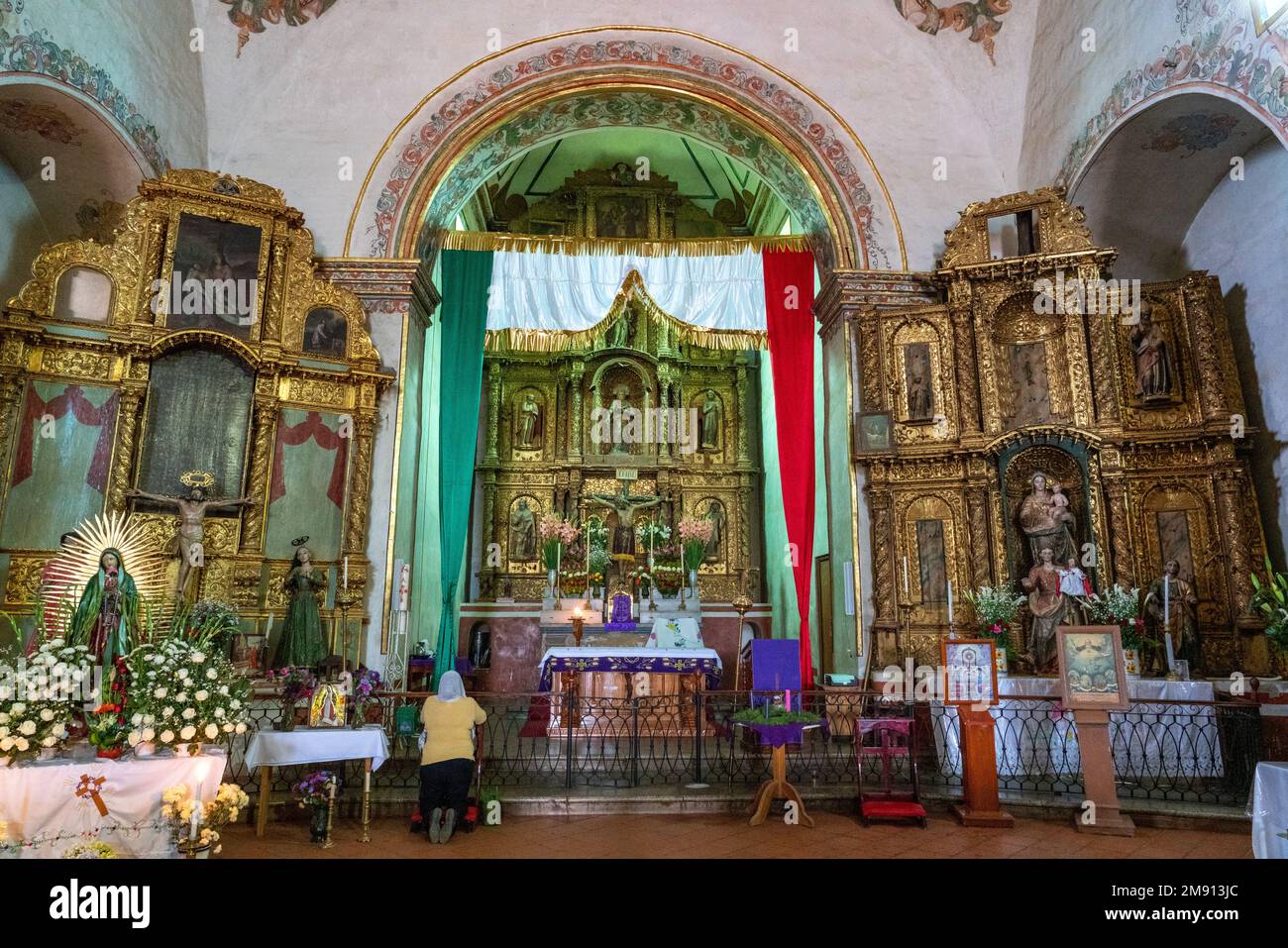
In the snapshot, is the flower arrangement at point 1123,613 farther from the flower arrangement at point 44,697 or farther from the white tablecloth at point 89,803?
the flower arrangement at point 44,697

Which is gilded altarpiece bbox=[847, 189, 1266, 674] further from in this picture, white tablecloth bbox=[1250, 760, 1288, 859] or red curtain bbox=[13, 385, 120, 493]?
red curtain bbox=[13, 385, 120, 493]

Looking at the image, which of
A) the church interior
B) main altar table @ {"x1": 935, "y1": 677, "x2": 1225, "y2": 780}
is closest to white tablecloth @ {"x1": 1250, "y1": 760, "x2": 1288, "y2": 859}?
the church interior

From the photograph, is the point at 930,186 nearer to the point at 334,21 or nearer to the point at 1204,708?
the point at 1204,708

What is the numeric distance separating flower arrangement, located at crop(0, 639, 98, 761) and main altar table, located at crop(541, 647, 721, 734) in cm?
404

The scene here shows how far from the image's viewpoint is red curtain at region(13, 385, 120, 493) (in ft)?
27.0

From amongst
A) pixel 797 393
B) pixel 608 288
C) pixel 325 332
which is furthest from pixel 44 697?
pixel 608 288

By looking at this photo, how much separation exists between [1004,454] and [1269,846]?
5694 mm

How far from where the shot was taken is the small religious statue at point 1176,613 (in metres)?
8.45

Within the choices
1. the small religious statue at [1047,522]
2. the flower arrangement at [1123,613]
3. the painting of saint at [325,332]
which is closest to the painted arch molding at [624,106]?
the painting of saint at [325,332]

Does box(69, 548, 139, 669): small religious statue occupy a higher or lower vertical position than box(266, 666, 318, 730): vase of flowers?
higher

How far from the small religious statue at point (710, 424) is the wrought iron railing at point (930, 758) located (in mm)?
7511

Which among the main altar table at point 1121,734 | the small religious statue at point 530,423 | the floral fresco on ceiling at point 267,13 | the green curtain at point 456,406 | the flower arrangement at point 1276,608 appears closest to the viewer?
the flower arrangement at point 1276,608

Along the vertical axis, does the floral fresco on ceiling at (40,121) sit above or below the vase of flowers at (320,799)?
above

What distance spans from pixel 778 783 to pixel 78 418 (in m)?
8.11
